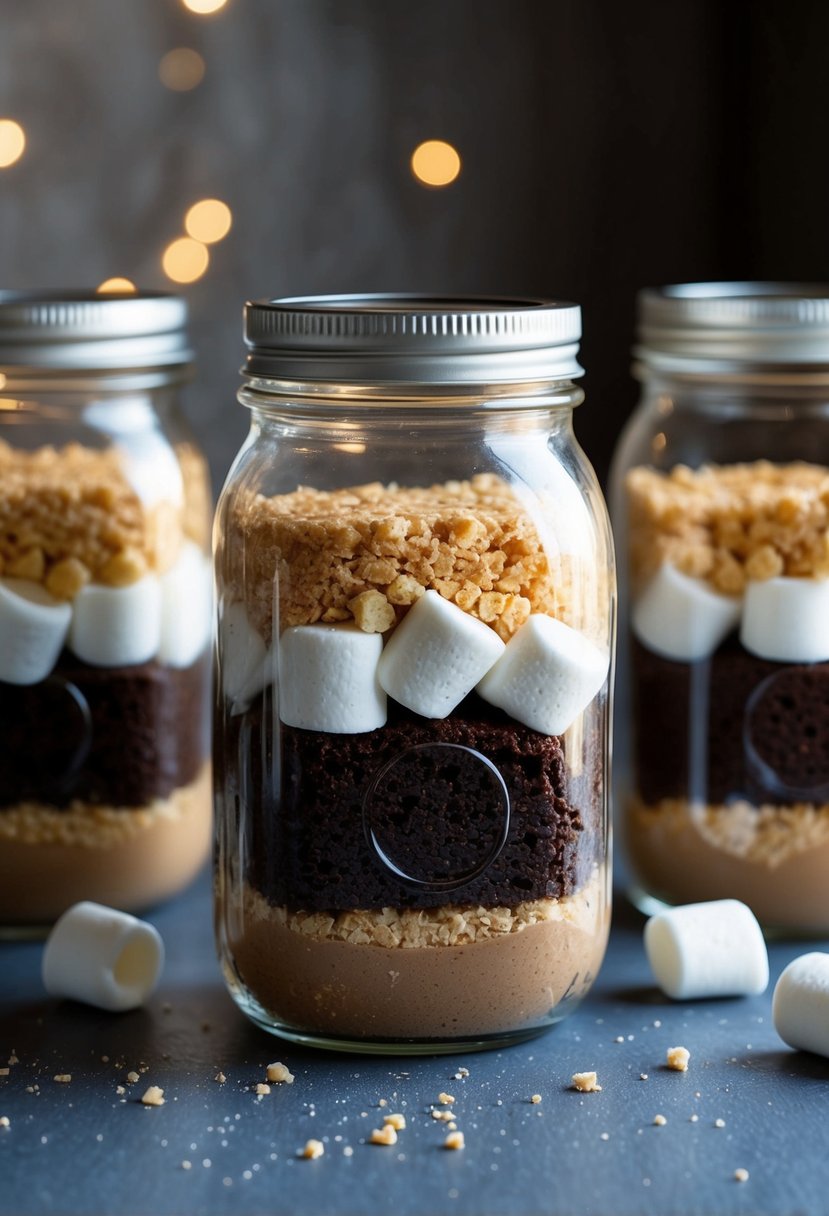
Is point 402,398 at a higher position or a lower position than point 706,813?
higher

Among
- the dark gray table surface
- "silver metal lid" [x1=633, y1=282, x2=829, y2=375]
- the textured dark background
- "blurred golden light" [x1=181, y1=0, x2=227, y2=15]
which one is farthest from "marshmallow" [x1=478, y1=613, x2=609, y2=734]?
"blurred golden light" [x1=181, y1=0, x2=227, y2=15]

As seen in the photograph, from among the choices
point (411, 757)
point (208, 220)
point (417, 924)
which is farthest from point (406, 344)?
point (208, 220)

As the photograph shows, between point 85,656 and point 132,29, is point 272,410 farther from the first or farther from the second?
point 132,29

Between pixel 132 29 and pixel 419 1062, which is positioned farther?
pixel 132 29

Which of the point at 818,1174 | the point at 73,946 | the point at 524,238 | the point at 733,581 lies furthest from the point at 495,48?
the point at 818,1174

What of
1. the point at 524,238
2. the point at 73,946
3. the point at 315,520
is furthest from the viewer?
the point at 524,238

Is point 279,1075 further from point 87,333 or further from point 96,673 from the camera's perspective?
point 87,333
